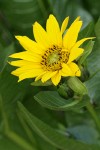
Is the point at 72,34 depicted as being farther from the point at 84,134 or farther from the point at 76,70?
the point at 84,134

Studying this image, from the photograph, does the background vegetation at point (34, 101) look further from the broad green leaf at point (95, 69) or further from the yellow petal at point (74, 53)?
the yellow petal at point (74, 53)

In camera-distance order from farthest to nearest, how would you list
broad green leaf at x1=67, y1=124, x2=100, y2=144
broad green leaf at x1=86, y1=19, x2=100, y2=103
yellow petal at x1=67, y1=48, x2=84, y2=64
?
broad green leaf at x1=67, y1=124, x2=100, y2=144 < broad green leaf at x1=86, y1=19, x2=100, y2=103 < yellow petal at x1=67, y1=48, x2=84, y2=64

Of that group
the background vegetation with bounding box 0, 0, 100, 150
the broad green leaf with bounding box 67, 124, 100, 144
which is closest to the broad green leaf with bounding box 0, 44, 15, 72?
the background vegetation with bounding box 0, 0, 100, 150

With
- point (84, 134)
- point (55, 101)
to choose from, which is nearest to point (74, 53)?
point (55, 101)

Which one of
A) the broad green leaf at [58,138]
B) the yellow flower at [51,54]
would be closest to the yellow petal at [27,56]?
the yellow flower at [51,54]

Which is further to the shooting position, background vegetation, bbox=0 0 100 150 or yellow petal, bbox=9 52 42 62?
background vegetation, bbox=0 0 100 150

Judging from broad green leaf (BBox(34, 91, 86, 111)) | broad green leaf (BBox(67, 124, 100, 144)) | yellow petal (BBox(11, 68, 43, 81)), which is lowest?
broad green leaf (BBox(67, 124, 100, 144))

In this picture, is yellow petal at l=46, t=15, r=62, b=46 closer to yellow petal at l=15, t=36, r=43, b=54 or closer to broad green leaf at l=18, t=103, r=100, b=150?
yellow petal at l=15, t=36, r=43, b=54
